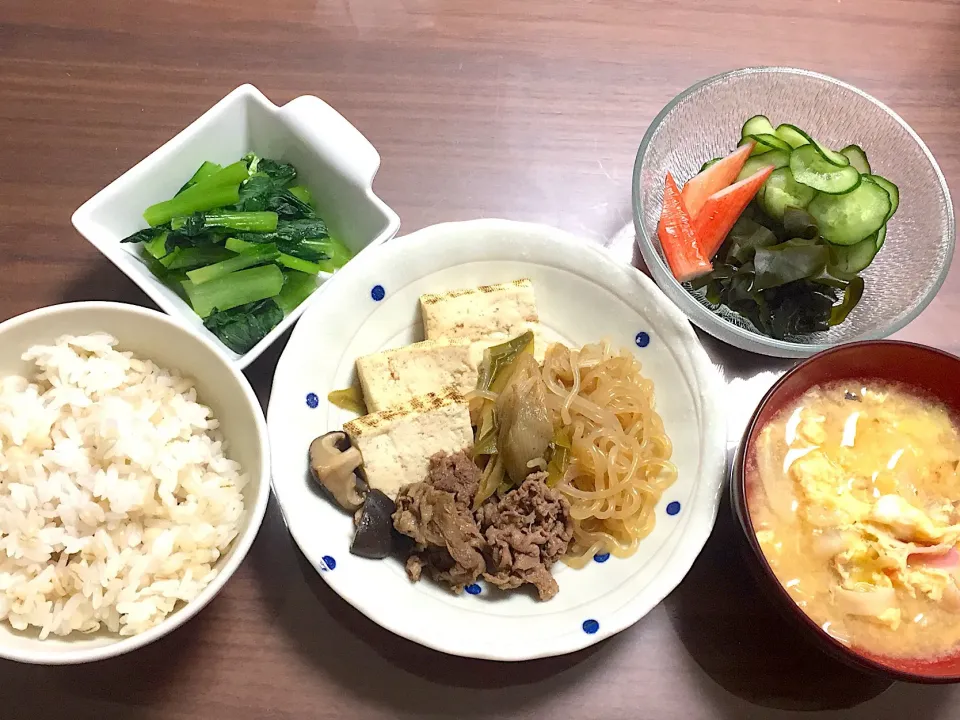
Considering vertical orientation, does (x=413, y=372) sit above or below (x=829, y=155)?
below

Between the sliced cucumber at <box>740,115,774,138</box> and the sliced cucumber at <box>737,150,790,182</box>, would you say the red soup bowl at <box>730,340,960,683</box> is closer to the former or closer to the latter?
the sliced cucumber at <box>737,150,790,182</box>

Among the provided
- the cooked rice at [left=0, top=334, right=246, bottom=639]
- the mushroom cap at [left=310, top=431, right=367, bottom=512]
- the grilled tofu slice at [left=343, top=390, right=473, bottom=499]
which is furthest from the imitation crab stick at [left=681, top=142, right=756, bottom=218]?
the cooked rice at [left=0, top=334, right=246, bottom=639]

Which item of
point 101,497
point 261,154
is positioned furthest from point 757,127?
point 101,497

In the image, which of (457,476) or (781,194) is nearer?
(457,476)

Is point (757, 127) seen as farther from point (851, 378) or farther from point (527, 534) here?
point (527, 534)

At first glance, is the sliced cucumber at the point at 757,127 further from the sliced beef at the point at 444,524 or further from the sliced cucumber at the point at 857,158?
the sliced beef at the point at 444,524

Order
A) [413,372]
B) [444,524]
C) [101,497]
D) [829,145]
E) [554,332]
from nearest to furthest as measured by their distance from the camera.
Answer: [101,497]
[444,524]
[413,372]
[554,332]
[829,145]
